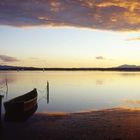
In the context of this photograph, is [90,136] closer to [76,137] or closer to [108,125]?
[76,137]

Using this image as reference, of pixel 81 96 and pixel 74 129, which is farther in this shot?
pixel 81 96

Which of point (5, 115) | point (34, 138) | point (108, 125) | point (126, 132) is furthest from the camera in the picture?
point (5, 115)

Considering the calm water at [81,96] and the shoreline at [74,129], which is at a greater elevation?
the shoreline at [74,129]

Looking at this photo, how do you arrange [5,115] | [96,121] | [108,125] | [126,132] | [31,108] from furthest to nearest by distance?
[31,108]
[5,115]
[96,121]
[108,125]
[126,132]

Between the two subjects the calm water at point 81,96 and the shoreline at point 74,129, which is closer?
the shoreline at point 74,129

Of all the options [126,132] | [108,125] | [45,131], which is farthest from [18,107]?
[126,132]

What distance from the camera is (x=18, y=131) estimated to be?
23125 mm

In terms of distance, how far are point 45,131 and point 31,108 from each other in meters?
11.9

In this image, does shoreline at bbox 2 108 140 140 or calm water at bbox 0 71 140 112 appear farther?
calm water at bbox 0 71 140 112

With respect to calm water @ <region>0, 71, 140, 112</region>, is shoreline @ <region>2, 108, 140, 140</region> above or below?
above

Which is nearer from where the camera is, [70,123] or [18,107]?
[70,123]

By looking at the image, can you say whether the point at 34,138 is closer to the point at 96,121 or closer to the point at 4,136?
the point at 4,136

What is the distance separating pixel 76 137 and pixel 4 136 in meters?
5.10

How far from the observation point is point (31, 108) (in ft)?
113
